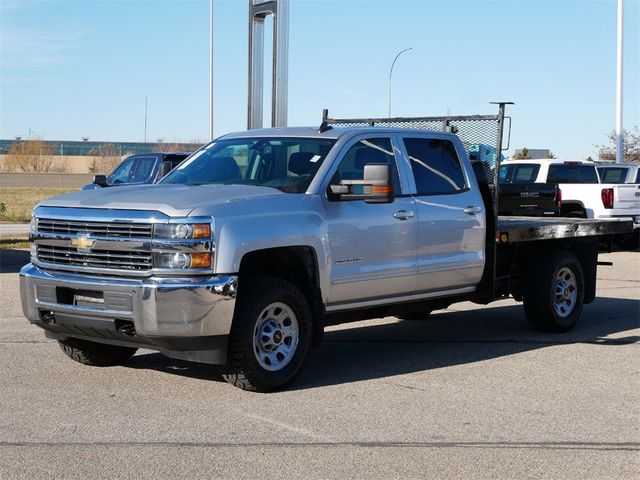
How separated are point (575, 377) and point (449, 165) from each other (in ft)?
7.66

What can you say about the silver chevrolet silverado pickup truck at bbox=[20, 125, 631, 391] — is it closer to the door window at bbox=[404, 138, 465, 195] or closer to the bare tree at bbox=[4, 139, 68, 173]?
the door window at bbox=[404, 138, 465, 195]

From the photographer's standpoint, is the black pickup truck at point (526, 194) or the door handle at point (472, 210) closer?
the door handle at point (472, 210)

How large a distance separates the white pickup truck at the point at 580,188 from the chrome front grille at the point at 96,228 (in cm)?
1527

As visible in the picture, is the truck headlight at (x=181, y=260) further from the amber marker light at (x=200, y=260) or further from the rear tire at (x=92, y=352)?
the rear tire at (x=92, y=352)

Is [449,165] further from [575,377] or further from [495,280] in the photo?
[575,377]

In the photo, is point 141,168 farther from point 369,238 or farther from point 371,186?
point 371,186

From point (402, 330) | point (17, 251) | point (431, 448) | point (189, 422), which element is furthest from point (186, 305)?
point (17, 251)

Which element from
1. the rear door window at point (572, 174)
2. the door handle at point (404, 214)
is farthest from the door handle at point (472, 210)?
the rear door window at point (572, 174)

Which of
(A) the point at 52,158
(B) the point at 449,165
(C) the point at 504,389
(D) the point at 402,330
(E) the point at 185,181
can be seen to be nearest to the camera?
(C) the point at 504,389

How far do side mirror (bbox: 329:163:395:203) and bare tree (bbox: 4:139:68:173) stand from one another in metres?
84.8

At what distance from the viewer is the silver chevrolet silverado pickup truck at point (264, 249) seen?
7.12 metres

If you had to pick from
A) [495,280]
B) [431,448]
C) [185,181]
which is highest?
[185,181]

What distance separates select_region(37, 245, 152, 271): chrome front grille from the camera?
718 centimetres

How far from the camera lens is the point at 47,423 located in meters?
6.55
